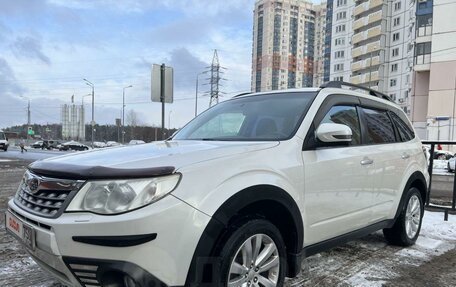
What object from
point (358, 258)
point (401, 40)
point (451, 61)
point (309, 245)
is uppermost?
point (401, 40)

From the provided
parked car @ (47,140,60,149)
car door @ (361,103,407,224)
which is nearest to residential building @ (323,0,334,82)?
parked car @ (47,140,60,149)

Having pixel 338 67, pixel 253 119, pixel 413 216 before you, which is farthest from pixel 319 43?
pixel 253 119

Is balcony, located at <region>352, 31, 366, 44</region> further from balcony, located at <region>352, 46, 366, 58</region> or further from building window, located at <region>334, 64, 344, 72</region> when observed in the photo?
building window, located at <region>334, 64, 344, 72</region>

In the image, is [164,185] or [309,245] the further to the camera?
[309,245]

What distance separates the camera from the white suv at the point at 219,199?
2375 millimetres

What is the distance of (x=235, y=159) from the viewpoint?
2.87 meters

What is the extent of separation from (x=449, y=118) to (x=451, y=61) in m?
6.42

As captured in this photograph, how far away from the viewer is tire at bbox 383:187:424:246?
5.01 m

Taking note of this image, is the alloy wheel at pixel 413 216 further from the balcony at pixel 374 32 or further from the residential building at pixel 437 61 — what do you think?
the balcony at pixel 374 32

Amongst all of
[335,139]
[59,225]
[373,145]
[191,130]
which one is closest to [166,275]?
[59,225]

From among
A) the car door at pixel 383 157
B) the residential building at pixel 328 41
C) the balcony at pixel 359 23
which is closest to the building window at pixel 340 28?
the residential building at pixel 328 41

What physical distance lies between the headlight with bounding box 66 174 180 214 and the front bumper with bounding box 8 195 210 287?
0.15ft

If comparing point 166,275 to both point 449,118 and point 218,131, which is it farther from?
point 449,118

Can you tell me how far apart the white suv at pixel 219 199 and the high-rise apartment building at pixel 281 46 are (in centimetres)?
6834
